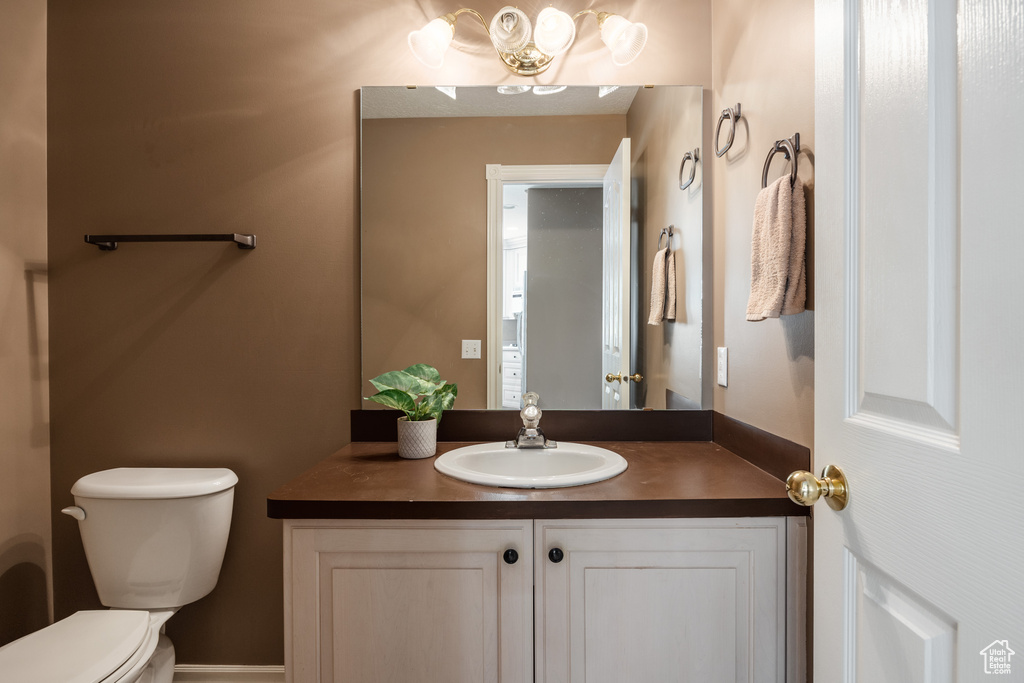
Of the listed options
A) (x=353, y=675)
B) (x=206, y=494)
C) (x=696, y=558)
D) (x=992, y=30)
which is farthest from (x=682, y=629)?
(x=206, y=494)

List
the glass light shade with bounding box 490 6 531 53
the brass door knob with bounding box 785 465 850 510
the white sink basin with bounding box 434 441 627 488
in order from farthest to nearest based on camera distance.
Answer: the glass light shade with bounding box 490 6 531 53 < the white sink basin with bounding box 434 441 627 488 < the brass door knob with bounding box 785 465 850 510

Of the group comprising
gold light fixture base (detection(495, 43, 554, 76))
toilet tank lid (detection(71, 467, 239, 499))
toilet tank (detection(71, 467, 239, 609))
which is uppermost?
gold light fixture base (detection(495, 43, 554, 76))

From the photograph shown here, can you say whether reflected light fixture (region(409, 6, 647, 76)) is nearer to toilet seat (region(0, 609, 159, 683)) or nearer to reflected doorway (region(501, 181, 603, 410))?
reflected doorway (region(501, 181, 603, 410))

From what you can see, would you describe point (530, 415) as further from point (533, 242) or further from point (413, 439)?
point (533, 242)

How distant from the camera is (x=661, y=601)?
1075 mm

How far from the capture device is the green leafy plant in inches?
56.8

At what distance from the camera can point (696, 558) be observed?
1.08 m

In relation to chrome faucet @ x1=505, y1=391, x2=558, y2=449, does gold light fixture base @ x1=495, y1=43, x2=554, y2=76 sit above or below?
above

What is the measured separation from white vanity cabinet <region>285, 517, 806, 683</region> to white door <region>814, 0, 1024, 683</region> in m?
0.28

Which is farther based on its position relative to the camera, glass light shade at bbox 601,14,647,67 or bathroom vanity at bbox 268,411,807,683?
glass light shade at bbox 601,14,647,67

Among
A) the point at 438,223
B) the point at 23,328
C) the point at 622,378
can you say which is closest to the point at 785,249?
the point at 622,378

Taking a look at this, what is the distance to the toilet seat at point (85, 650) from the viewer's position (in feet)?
3.60

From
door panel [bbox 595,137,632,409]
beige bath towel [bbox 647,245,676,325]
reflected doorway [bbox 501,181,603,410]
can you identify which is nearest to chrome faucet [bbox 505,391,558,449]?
reflected doorway [bbox 501,181,603,410]

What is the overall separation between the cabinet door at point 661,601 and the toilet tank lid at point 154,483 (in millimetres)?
1021
